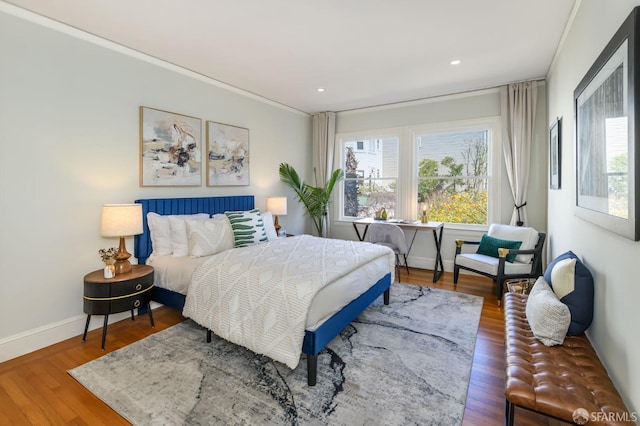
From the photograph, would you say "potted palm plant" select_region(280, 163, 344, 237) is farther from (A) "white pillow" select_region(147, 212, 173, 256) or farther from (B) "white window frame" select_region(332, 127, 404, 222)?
(A) "white pillow" select_region(147, 212, 173, 256)

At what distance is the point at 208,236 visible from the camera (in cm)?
320

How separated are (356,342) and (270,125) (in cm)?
364

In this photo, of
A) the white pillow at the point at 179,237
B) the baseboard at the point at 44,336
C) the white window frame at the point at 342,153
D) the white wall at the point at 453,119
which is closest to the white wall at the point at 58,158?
the baseboard at the point at 44,336

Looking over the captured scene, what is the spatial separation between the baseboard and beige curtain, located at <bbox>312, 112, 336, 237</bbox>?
3.67 meters

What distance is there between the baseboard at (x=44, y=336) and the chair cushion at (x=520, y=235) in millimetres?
4624

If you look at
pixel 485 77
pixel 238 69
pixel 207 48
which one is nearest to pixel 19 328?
pixel 207 48

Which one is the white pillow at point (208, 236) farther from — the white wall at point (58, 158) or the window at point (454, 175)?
the window at point (454, 175)

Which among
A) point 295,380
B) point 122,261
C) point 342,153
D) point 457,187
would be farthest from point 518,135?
point 122,261

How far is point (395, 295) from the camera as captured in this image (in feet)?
12.6

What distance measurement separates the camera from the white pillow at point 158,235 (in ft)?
10.6

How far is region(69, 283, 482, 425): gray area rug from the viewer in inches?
71.5

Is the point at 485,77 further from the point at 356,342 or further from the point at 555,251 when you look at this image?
the point at 356,342

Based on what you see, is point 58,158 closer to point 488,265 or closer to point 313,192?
point 313,192

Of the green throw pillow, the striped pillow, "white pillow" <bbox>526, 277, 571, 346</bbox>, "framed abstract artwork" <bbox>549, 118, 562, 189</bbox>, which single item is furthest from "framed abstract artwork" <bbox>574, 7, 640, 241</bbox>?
the striped pillow
